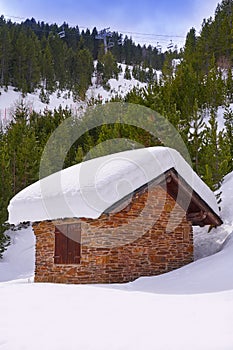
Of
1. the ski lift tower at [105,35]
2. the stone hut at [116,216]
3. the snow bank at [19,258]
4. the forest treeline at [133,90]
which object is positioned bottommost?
the snow bank at [19,258]

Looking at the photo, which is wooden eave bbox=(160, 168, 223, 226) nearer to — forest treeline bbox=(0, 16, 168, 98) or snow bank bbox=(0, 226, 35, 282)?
snow bank bbox=(0, 226, 35, 282)

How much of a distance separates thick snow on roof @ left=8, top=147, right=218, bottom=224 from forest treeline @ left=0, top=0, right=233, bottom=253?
12.8 ft

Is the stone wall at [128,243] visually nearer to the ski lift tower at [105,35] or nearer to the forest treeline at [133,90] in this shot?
the forest treeline at [133,90]

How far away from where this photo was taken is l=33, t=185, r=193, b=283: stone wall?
8.32 meters

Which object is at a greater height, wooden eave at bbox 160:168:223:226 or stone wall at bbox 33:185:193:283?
wooden eave at bbox 160:168:223:226

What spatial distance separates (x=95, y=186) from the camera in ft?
25.3

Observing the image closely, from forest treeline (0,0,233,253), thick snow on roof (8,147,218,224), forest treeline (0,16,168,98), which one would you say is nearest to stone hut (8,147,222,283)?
thick snow on roof (8,147,218,224)

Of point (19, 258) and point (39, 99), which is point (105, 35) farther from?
point (19, 258)

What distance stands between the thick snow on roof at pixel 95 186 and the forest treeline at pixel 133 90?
3.90 metres

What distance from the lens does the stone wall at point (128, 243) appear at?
8320 millimetres

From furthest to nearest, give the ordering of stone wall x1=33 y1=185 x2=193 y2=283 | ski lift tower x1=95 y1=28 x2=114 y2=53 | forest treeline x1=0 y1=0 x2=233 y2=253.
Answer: ski lift tower x1=95 y1=28 x2=114 y2=53
forest treeline x1=0 y1=0 x2=233 y2=253
stone wall x1=33 y1=185 x2=193 y2=283

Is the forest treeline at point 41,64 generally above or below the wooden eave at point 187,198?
above

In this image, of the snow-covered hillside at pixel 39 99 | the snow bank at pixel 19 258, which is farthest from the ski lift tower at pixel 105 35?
the snow bank at pixel 19 258

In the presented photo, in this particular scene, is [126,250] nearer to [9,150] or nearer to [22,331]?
[22,331]
